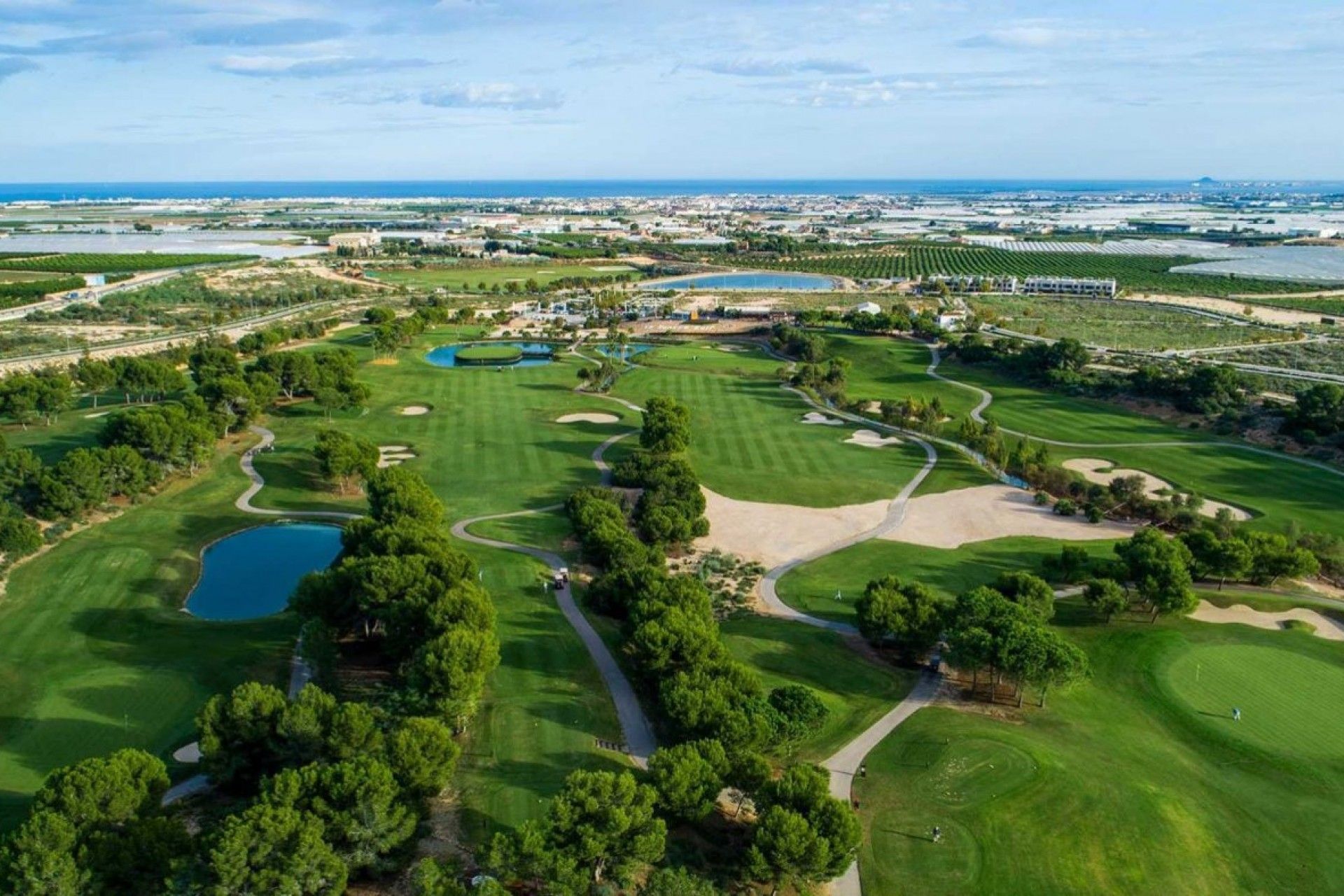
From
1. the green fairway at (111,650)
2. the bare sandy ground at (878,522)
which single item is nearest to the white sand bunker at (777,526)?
the bare sandy ground at (878,522)

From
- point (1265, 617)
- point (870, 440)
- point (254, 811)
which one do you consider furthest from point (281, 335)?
point (1265, 617)

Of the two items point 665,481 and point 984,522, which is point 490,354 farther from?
point 984,522

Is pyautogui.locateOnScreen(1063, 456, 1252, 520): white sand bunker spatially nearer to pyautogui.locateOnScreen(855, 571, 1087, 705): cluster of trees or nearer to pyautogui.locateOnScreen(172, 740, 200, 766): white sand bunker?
pyautogui.locateOnScreen(855, 571, 1087, 705): cluster of trees

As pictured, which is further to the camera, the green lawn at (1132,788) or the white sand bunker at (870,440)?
the white sand bunker at (870,440)

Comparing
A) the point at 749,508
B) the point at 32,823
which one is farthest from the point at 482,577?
the point at 32,823

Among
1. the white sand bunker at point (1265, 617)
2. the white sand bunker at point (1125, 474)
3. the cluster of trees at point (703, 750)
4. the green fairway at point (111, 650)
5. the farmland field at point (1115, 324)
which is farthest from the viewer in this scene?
the farmland field at point (1115, 324)

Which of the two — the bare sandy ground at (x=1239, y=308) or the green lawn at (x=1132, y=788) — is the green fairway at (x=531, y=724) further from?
the bare sandy ground at (x=1239, y=308)
